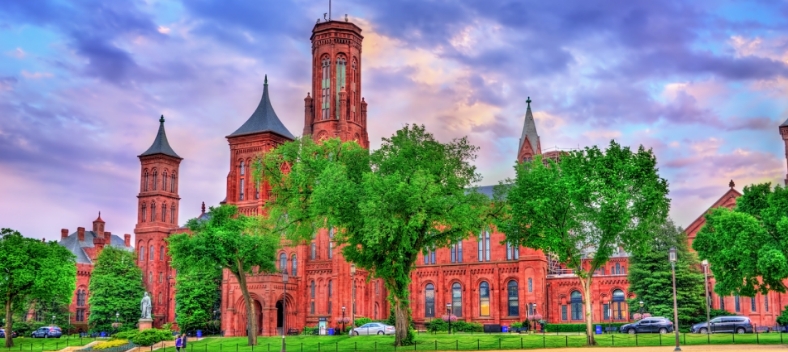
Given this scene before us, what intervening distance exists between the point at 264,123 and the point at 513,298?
3398cm

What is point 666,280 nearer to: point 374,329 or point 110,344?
point 374,329

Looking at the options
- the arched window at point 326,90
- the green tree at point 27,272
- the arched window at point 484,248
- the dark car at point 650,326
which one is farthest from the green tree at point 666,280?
the green tree at point 27,272

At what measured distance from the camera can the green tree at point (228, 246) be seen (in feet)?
198

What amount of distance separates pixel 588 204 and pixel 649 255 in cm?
2322

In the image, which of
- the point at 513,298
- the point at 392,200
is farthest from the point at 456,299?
the point at 392,200

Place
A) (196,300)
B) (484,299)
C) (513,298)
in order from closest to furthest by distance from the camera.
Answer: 1. (513,298)
2. (484,299)
3. (196,300)

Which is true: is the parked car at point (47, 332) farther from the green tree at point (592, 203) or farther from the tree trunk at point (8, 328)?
the green tree at point (592, 203)

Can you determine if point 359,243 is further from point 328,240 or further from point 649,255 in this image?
point 328,240

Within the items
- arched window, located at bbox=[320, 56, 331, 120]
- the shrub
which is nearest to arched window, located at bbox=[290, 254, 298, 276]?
arched window, located at bbox=[320, 56, 331, 120]

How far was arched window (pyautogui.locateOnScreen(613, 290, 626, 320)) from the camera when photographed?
81312 millimetres

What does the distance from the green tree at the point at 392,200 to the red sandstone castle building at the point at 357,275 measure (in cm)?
2255

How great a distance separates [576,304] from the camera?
81.8m

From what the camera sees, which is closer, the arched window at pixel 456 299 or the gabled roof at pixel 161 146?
the arched window at pixel 456 299

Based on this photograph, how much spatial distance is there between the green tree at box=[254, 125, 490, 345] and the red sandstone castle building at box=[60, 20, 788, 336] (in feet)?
74.0
